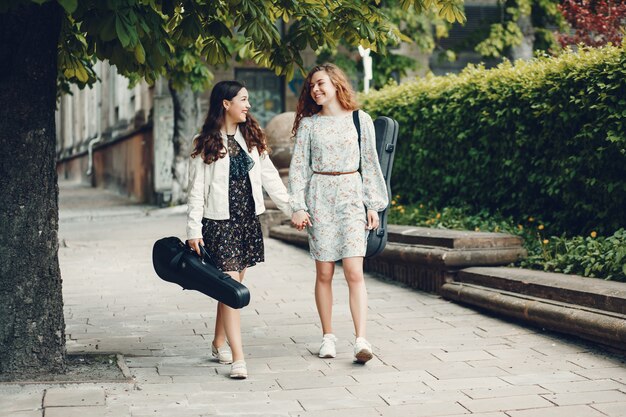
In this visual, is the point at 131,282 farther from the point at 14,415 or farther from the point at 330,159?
the point at 14,415

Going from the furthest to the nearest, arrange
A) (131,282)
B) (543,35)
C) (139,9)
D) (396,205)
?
(543,35) < (396,205) < (131,282) < (139,9)

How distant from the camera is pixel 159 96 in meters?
22.1

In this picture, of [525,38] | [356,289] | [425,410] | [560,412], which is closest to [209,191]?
[356,289]

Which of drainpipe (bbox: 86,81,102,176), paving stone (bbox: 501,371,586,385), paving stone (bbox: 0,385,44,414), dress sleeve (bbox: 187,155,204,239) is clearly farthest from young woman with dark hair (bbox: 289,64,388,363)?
drainpipe (bbox: 86,81,102,176)

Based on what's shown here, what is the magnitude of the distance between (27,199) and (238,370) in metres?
1.59

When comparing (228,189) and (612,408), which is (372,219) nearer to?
(228,189)

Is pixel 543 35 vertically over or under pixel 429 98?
over

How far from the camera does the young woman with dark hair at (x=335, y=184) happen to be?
6477 mm

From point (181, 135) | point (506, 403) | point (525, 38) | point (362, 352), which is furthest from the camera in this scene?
point (525, 38)

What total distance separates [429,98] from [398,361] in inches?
226

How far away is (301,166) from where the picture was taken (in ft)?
21.6

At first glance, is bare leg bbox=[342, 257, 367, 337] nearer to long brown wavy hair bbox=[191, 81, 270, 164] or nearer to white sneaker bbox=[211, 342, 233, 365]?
white sneaker bbox=[211, 342, 233, 365]

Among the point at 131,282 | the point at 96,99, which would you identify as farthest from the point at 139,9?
the point at 96,99

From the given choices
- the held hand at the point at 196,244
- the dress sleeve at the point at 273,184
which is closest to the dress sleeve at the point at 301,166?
the dress sleeve at the point at 273,184
